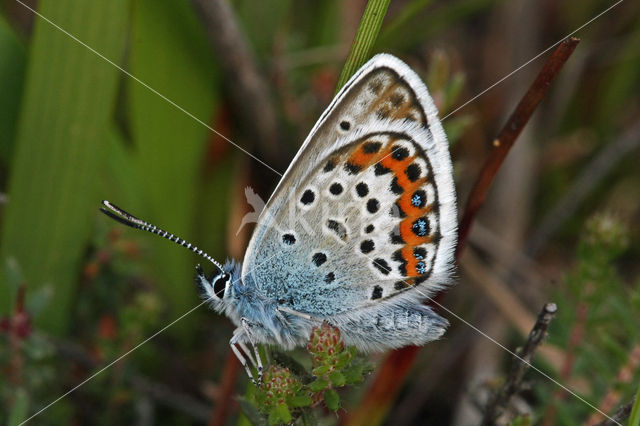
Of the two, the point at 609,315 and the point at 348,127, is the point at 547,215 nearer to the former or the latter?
the point at 609,315

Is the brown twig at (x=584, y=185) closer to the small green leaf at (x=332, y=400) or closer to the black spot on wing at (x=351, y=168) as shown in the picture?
the black spot on wing at (x=351, y=168)

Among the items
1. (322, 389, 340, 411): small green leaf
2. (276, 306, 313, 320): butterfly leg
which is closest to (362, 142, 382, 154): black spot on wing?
(276, 306, 313, 320): butterfly leg

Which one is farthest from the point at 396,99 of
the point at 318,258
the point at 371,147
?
the point at 318,258

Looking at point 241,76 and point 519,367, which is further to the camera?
point 241,76

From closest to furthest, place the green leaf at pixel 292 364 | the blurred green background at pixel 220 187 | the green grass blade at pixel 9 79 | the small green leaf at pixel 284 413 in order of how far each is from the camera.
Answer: the small green leaf at pixel 284 413 < the green leaf at pixel 292 364 < the blurred green background at pixel 220 187 < the green grass blade at pixel 9 79

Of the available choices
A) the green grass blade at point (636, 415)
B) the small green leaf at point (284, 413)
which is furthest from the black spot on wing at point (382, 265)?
the green grass blade at point (636, 415)

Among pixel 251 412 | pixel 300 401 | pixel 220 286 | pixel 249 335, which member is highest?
pixel 220 286

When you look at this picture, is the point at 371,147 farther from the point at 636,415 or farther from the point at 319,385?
the point at 636,415
